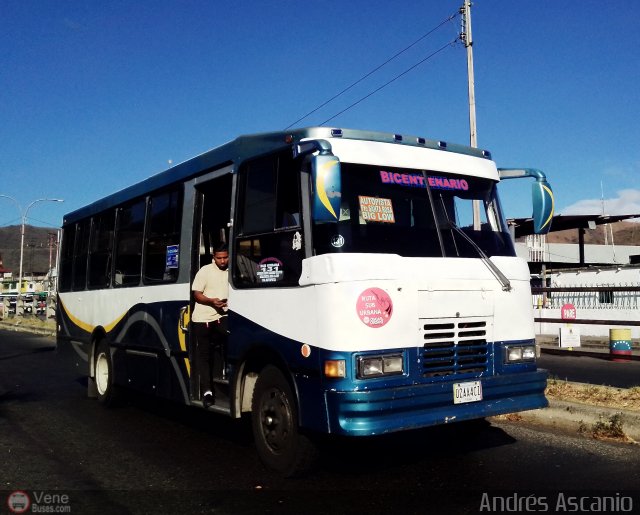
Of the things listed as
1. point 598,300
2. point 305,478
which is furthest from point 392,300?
point 598,300

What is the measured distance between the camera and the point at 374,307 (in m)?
5.26

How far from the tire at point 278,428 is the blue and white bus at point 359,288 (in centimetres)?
2

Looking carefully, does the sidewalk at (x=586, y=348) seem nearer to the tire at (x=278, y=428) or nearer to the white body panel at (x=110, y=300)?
the white body panel at (x=110, y=300)

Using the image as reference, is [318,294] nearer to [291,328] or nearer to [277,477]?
[291,328]

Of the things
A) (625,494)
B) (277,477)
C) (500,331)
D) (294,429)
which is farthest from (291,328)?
(625,494)

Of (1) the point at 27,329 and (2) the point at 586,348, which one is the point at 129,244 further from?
(1) the point at 27,329

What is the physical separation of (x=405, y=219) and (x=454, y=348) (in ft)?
3.86

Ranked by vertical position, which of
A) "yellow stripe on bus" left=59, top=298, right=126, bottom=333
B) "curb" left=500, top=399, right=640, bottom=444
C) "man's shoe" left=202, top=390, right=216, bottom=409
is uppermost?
"yellow stripe on bus" left=59, top=298, right=126, bottom=333

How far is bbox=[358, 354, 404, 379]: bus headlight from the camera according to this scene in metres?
5.11

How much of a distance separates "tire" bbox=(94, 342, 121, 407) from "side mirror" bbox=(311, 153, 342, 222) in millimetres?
5899

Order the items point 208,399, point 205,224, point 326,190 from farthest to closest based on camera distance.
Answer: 1. point 205,224
2. point 208,399
3. point 326,190

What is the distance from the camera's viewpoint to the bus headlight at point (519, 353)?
19.5 feet

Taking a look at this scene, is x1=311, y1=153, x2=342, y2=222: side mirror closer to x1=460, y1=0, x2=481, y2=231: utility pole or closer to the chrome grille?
the chrome grille

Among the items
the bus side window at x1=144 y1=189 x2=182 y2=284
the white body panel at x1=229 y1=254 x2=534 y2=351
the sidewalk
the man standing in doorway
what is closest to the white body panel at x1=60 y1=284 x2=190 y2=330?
the bus side window at x1=144 y1=189 x2=182 y2=284
